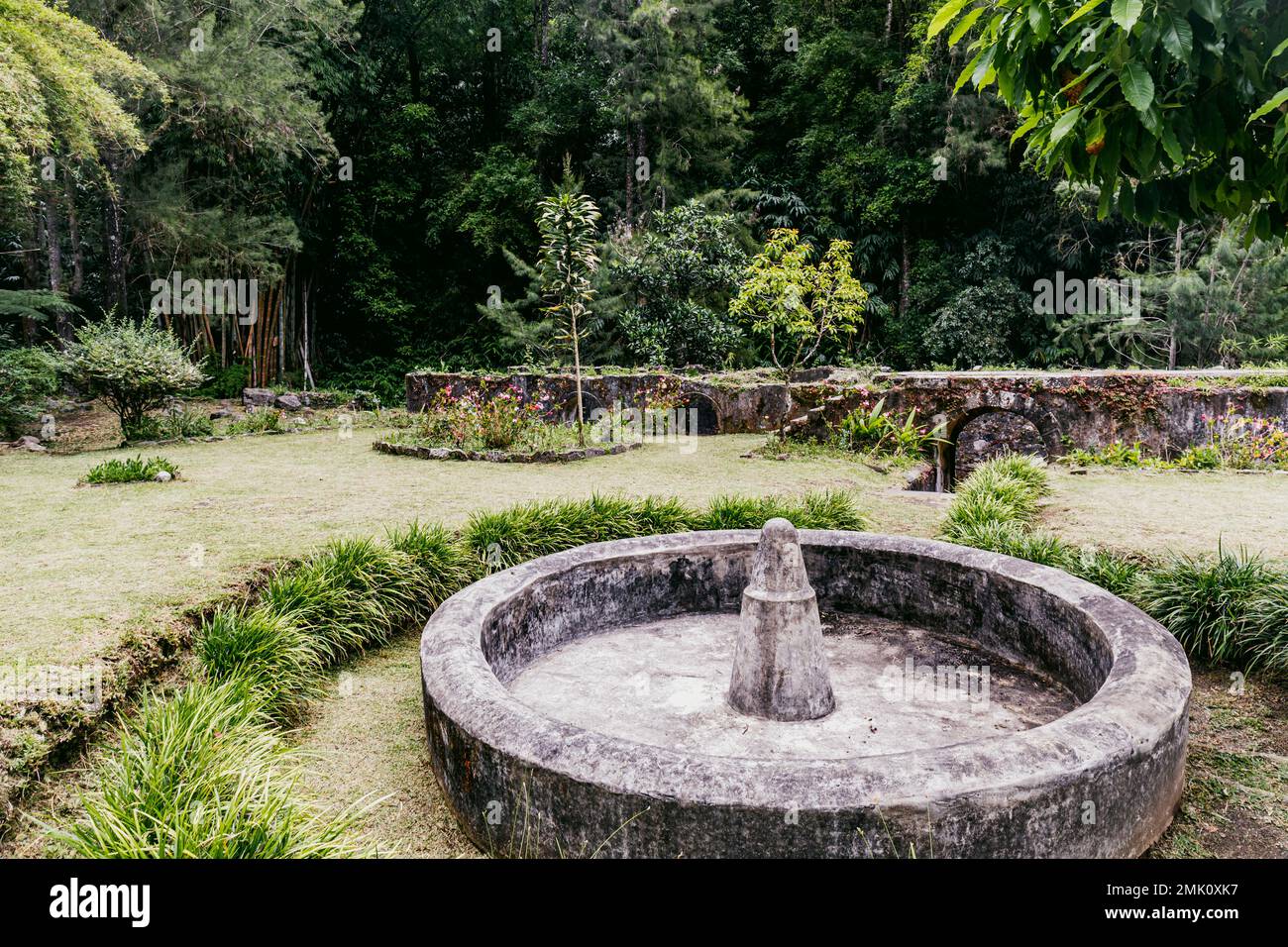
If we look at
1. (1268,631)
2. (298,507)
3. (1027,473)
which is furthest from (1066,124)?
(1027,473)

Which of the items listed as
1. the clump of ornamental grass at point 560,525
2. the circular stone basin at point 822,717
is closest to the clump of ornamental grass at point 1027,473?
the clump of ornamental grass at point 560,525

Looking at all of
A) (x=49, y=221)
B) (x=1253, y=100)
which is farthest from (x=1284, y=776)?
(x=49, y=221)

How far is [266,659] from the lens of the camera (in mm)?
3744

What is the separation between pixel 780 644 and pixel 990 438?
10.9 m

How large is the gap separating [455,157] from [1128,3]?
82.0 ft

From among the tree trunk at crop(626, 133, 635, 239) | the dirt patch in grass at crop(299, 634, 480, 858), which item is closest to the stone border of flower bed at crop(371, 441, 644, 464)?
the dirt patch in grass at crop(299, 634, 480, 858)

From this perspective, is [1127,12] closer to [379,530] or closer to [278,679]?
[278,679]

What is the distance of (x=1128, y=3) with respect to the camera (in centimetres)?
198

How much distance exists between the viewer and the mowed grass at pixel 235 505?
13.5 ft

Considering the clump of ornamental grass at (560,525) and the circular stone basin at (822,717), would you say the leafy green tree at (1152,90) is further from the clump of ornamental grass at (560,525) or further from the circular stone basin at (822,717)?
the clump of ornamental grass at (560,525)

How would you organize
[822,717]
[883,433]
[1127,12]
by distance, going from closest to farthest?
1. [1127,12]
2. [822,717]
3. [883,433]

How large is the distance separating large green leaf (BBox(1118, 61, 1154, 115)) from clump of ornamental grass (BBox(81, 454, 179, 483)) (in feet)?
29.8

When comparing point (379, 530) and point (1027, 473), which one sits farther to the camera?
point (1027, 473)

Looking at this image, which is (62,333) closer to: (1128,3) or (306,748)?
(306,748)
